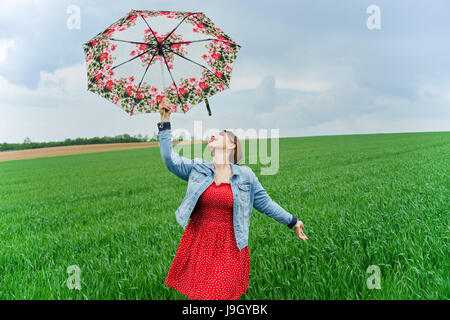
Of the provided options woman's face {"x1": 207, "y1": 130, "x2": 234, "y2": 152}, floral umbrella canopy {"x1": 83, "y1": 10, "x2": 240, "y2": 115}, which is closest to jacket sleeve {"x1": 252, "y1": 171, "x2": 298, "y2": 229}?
woman's face {"x1": 207, "y1": 130, "x2": 234, "y2": 152}

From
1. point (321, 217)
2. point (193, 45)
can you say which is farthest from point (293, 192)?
point (193, 45)

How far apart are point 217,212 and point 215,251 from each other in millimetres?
380

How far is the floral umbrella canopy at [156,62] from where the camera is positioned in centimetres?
303

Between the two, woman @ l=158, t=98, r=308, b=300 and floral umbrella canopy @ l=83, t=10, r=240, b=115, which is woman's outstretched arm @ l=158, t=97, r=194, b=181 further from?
floral umbrella canopy @ l=83, t=10, r=240, b=115

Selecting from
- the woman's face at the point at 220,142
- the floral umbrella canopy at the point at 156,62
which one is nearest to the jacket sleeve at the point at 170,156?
the woman's face at the point at 220,142

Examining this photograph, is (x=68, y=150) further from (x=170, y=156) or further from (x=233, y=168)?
(x=233, y=168)

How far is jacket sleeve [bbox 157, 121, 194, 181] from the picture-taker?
2674 mm

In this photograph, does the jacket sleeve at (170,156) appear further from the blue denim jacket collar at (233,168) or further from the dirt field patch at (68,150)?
the dirt field patch at (68,150)

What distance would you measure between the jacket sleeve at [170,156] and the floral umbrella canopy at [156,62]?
18.0 inches

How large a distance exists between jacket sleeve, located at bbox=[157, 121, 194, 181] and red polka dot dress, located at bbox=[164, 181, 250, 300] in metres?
0.31

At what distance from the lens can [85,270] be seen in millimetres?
4293
